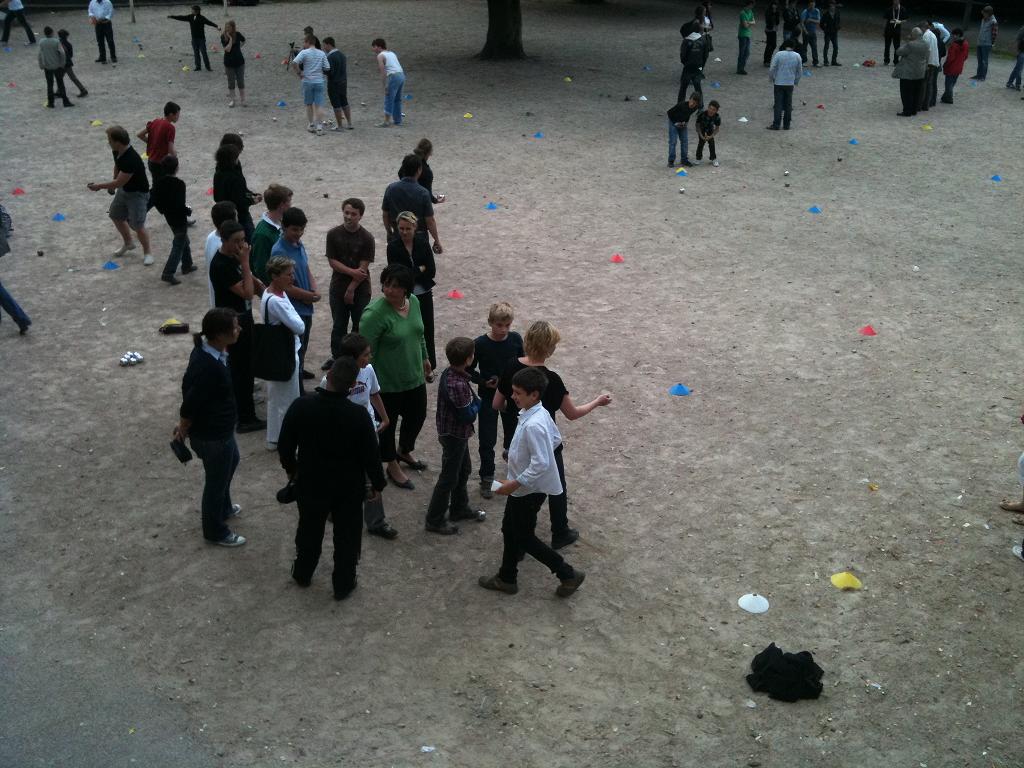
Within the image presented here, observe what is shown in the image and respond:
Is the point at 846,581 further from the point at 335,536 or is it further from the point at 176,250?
the point at 176,250

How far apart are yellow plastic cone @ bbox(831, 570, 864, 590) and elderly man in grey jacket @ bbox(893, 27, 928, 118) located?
1474 centimetres

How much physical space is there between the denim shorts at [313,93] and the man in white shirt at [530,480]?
12202 millimetres

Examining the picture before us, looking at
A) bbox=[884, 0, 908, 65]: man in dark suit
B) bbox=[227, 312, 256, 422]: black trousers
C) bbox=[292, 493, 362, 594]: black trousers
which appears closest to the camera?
bbox=[292, 493, 362, 594]: black trousers

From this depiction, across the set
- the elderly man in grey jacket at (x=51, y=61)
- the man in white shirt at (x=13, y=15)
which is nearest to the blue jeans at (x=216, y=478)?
the elderly man in grey jacket at (x=51, y=61)

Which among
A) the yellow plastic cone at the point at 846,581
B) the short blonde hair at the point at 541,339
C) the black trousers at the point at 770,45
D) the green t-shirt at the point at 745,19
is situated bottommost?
the yellow plastic cone at the point at 846,581

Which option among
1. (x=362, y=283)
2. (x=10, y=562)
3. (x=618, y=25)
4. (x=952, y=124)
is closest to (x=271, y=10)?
(x=618, y=25)

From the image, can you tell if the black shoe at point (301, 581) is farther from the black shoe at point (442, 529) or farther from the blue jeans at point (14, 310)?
the blue jeans at point (14, 310)

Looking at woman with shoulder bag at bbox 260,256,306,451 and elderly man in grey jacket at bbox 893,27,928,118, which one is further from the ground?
elderly man in grey jacket at bbox 893,27,928,118

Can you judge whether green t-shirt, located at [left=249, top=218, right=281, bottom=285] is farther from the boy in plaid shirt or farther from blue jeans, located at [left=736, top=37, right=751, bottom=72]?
blue jeans, located at [left=736, top=37, right=751, bottom=72]

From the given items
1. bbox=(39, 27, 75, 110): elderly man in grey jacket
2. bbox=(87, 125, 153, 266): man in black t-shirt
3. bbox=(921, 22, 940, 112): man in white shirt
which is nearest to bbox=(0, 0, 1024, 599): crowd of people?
bbox=(87, 125, 153, 266): man in black t-shirt

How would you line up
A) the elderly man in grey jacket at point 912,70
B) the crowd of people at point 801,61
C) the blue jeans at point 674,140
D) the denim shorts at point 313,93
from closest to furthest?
the blue jeans at point 674,140 < the crowd of people at point 801,61 < the denim shorts at point 313,93 < the elderly man in grey jacket at point 912,70

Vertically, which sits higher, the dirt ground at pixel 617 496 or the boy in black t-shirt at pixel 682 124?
the boy in black t-shirt at pixel 682 124

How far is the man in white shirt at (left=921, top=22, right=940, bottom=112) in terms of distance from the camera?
18.6m

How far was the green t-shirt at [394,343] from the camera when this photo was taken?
6762mm
